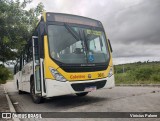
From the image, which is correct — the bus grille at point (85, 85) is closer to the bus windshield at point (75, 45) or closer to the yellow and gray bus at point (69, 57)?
the yellow and gray bus at point (69, 57)

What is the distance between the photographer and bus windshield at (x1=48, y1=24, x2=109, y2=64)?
7867mm

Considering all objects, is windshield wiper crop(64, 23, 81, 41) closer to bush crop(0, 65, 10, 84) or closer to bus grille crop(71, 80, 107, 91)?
bus grille crop(71, 80, 107, 91)

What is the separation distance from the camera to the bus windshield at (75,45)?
787 centimetres

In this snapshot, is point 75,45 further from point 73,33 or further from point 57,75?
point 57,75

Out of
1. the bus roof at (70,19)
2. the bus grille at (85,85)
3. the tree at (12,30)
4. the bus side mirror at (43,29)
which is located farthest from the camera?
the tree at (12,30)

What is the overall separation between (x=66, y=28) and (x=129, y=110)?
367 centimetres

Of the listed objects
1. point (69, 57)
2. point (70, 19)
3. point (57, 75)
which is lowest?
point (57, 75)

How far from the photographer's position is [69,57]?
7898 millimetres

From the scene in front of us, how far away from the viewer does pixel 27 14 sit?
37.4ft

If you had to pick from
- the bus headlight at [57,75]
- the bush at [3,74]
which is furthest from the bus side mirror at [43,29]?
the bush at [3,74]

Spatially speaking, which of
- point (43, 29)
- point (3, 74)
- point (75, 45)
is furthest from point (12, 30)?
point (75, 45)

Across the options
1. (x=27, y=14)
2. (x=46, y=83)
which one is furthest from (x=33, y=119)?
(x=27, y=14)

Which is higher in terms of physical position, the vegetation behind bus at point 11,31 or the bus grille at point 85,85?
the vegetation behind bus at point 11,31

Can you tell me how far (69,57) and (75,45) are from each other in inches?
21.5
